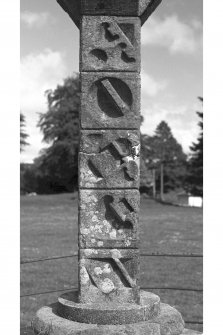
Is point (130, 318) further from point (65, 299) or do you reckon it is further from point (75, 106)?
point (75, 106)

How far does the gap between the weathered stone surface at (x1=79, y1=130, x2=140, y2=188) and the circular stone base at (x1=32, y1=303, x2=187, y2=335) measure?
1.26m

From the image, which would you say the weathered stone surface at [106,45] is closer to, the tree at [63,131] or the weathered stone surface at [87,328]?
the weathered stone surface at [87,328]

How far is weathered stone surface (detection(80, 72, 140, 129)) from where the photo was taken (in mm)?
4781

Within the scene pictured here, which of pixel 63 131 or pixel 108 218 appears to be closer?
pixel 108 218

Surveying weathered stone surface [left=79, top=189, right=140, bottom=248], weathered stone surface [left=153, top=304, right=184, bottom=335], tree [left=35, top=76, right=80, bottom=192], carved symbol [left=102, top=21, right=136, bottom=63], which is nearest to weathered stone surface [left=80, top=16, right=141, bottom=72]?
carved symbol [left=102, top=21, right=136, bottom=63]

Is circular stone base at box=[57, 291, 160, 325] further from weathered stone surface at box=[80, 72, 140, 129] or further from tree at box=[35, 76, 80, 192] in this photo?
tree at box=[35, 76, 80, 192]

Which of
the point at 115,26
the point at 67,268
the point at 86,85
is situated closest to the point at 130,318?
the point at 86,85

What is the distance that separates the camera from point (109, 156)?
479cm

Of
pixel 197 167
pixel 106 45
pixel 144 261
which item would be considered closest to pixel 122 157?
pixel 106 45

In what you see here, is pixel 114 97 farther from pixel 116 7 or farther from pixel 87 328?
pixel 87 328

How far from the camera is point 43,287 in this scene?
11445mm

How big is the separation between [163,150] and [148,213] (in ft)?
167

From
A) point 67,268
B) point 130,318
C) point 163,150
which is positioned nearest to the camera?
point 130,318

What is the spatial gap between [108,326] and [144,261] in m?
10.5
